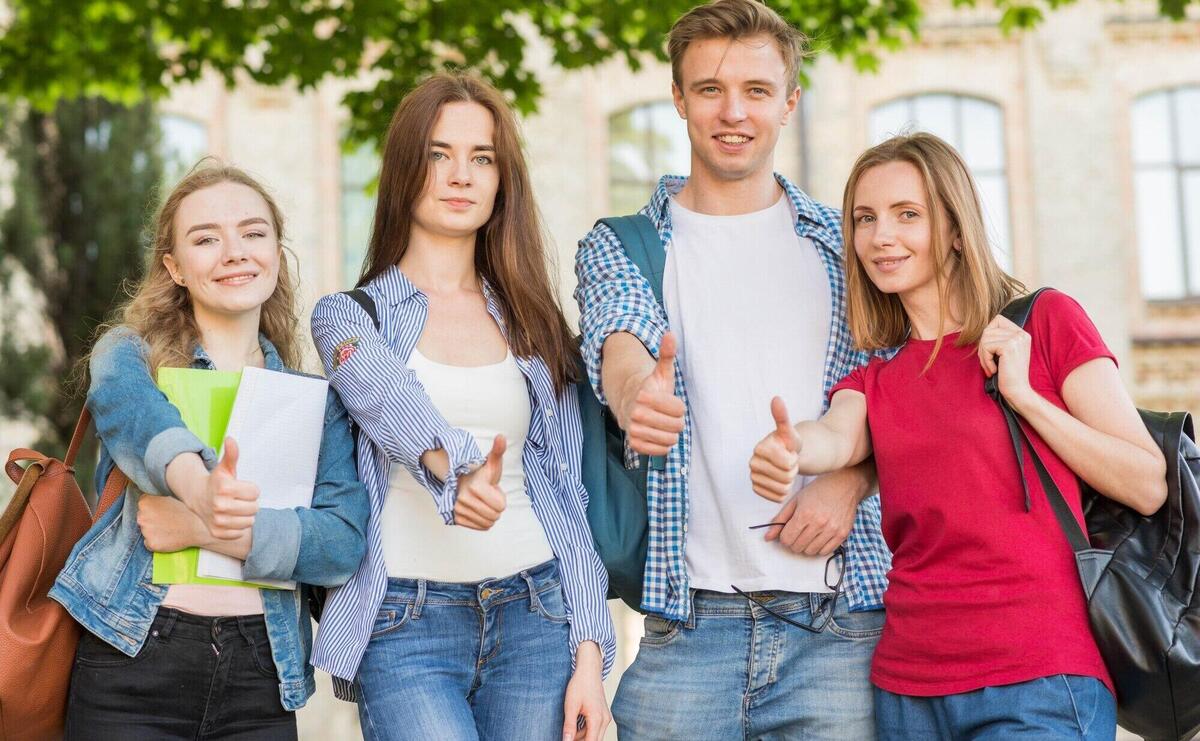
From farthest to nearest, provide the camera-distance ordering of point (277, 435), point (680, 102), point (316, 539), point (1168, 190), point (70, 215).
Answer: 1. point (1168, 190)
2. point (70, 215)
3. point (680, 102)
4. point (277, 435)
5. point (316, 539)

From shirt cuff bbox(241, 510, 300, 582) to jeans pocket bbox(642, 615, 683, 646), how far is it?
832 mm

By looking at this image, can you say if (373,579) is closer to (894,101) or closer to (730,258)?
(730,258)

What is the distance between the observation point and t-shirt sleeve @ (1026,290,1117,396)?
267 centimetres

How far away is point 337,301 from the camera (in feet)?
9.86

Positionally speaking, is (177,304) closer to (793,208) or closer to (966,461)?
(793,208)

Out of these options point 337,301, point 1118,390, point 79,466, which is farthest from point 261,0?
point 1118,390

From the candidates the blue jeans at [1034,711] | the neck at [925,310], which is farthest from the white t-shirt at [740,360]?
the blue jeans at [1034,711]

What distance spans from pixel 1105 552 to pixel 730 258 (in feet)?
3.61

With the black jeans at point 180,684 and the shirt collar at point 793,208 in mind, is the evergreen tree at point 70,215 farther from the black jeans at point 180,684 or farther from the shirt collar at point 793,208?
the black jeans at point 180,684

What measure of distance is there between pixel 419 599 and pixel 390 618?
7cm

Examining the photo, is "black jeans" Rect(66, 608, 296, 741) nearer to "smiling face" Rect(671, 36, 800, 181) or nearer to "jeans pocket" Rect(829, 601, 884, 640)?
"jeans pocket" Rect(829, 601, 884, 640)

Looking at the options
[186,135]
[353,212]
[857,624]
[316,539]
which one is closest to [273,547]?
[316,539]

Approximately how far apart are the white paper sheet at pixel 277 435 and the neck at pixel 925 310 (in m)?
1.32

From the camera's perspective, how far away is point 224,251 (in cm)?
302
